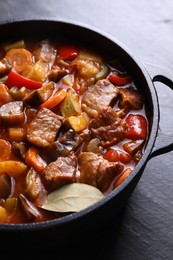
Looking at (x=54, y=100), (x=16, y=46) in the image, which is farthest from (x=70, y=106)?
(x=16, y=46)

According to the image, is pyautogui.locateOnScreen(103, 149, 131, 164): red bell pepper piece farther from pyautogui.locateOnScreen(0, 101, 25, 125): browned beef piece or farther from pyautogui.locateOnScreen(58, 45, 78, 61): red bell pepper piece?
pyautogui.locateOnScreen(58, 45, 78, 61): red bell pepper piece

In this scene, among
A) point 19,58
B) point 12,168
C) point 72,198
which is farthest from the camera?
point 19,58

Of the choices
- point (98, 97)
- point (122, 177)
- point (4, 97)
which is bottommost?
point (122, 177)

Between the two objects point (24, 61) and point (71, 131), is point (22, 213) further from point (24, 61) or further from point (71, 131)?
point (24, 61)

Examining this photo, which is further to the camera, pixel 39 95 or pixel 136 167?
pixel 39 95

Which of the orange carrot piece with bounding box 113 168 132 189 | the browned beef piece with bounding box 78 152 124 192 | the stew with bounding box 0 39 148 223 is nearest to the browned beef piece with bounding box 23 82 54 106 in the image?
the stew with bounding box 0 39 148 223

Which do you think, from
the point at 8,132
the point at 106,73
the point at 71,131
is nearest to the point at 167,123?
the point at 106,73

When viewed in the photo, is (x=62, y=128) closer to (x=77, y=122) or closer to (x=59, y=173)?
(x=77, y=122)
